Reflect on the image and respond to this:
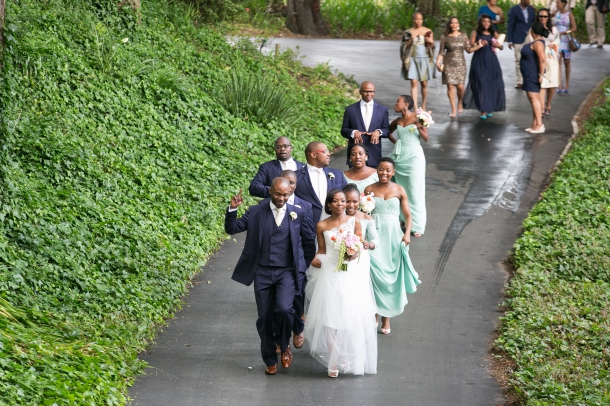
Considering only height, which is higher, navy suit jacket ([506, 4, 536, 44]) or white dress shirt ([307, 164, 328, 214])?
navy suit jacket ([506, 4, 536, 44])

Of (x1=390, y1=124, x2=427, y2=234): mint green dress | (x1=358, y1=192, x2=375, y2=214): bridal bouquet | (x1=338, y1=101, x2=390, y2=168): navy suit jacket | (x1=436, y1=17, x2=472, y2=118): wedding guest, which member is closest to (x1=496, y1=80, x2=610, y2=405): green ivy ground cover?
(x1=390, y1=124, x2=427, y2=234): mint green dress

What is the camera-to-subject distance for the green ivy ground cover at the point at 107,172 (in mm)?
8914

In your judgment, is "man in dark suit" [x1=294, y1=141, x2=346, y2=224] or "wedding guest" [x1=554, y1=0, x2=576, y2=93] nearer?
"man in dark suit" [x1=294, y1=141, x2=346, y2=224]

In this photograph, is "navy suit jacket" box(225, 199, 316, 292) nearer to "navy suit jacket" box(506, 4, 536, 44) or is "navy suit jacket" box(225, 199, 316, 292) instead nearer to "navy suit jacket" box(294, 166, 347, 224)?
"navy suit jacket" box(294, 166, 347, 224)

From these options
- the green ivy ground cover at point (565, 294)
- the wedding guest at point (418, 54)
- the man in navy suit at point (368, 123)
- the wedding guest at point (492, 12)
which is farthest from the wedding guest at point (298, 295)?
the wedding guest at point (492, 12)

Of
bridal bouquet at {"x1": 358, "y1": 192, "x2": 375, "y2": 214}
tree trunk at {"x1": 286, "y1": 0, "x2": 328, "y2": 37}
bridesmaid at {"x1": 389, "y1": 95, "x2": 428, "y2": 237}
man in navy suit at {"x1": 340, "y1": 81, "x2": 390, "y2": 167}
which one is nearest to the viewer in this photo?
bridal bouquet at {"x1": 358, "y1": 192, "x2": 375, "y2": 214}

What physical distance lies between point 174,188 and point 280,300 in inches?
203

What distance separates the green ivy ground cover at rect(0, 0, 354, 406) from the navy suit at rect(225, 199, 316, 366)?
1.36 meters


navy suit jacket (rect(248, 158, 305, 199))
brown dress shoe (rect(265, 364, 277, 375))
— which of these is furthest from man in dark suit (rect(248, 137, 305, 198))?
brown dress shoe (rect(265, 364, 277, 375))

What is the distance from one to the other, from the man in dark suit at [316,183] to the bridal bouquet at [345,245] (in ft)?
4.02

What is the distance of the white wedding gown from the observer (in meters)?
8.98

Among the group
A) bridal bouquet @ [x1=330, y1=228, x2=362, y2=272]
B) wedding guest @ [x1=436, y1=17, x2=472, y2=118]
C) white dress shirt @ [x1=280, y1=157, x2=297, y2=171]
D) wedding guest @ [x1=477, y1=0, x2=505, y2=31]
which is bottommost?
bridal bouquet @ [x1=330, y1=228, x2=362, y2=272]

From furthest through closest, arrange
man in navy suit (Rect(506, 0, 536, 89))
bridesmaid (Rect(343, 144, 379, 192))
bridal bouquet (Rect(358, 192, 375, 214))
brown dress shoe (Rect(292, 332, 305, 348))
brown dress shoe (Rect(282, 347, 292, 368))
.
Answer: man in navy suit (Rect(506, 0, 536, 89)) < bridesmaid (Rect(343, 144, 379, 192)) < bridal bouquet (Rect(358, 192, 375, 214)) < brown dress shoe (Rect(292, 332, 305, 348)) < brown dress shoe (Rect(282, 347, 292, 368))

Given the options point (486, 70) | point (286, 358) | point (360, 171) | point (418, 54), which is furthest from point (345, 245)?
point (486, 70)
